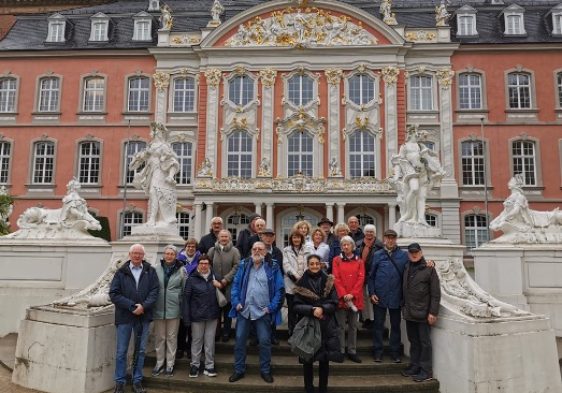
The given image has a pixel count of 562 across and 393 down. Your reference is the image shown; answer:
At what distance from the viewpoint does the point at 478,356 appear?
514 centimetres

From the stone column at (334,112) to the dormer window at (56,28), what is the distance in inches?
564

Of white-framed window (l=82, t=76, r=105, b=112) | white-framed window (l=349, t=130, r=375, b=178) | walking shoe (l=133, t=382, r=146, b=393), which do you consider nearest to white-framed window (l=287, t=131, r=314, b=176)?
white-framed window (l=349, t=130, r=375, b=178)

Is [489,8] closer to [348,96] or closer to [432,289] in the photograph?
[348,96]

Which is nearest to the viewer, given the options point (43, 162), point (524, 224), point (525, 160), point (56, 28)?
point (524, 224)

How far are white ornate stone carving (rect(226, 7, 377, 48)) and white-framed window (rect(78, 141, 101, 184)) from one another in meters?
8.72

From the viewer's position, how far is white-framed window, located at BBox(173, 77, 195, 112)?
24.3 metres

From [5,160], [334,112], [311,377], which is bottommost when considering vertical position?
[311,377]

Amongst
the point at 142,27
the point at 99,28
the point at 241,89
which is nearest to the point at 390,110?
the point at 241,89

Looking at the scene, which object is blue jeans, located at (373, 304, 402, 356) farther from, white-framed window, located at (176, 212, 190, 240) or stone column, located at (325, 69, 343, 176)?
white-framed window, located at (176, 212, 190, 240)

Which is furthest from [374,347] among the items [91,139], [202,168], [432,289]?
Result: [91,139]

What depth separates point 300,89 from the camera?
23891 mm

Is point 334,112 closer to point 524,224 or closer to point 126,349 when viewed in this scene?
point 524,224

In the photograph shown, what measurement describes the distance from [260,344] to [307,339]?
2.66 ft

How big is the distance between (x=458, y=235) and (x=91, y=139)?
18688 mm
